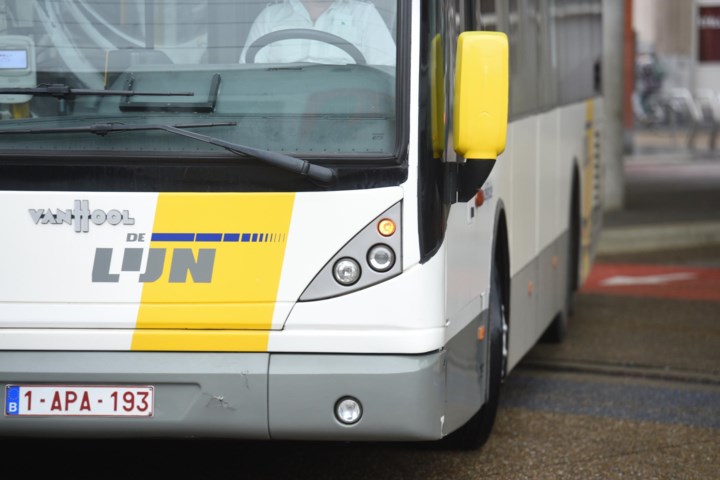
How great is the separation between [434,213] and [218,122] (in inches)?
31.6

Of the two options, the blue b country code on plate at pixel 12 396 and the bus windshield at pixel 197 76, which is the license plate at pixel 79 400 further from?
the bus windshield at pixel 197 76

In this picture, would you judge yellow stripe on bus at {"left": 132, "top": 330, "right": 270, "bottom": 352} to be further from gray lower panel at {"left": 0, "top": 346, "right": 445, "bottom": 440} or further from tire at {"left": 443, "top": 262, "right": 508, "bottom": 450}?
tire at {"left": 443, "top": 262, "right": 508, "bottom": 450}

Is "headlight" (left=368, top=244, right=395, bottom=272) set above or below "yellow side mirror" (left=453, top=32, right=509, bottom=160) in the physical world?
below

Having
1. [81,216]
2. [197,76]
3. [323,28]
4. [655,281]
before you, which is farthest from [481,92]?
[655,281]

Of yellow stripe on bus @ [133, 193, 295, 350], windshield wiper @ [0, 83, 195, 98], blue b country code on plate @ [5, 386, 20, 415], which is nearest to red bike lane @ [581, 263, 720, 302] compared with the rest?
yellow stripe on bus @ [133, 193, 295, 350]

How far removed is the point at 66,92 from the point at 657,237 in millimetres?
12707

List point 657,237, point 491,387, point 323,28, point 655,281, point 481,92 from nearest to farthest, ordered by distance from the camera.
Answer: point 481,92, point 323,28, point 491,387, point 655,281, point 657,237

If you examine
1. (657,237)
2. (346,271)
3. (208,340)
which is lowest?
(657,237)

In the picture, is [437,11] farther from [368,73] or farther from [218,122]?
[218,122]

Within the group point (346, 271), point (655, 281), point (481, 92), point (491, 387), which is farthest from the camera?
point (655, 281)

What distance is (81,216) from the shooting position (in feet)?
18.6

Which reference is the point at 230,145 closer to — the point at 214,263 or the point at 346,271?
the point at 214,263

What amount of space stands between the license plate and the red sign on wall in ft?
104

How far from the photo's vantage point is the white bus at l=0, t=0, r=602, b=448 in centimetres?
555
